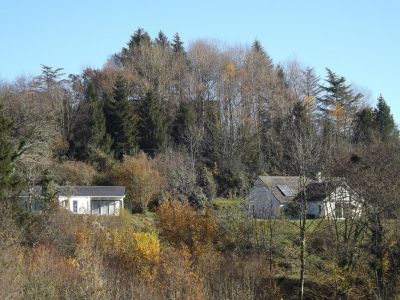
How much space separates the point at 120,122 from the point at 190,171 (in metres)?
8.04

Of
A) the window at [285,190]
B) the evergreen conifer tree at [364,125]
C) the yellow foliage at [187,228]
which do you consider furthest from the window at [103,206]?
the evergreen conifer tree at [364,125]

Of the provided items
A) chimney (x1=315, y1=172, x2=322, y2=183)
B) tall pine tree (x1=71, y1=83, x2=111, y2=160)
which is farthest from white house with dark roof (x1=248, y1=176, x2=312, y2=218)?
tall pine tree (x1=71, y1=83, x2=111, y2=160)

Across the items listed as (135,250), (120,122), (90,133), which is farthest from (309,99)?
(135,250)

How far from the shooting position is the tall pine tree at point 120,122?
50.7 m

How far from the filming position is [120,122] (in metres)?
51.1

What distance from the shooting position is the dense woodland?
2278 cm

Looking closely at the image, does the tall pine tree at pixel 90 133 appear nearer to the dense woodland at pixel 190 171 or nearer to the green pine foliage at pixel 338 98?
the dense woodland at pixel 190 171

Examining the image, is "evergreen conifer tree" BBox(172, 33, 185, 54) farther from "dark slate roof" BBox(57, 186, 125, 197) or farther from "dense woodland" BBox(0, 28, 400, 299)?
"dark slate roof" BBox(57, 186, 125, 197)

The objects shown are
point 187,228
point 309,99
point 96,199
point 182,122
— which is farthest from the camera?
point 309,99

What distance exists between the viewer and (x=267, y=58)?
65.9 m

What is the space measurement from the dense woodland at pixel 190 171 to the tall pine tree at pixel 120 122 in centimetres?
12

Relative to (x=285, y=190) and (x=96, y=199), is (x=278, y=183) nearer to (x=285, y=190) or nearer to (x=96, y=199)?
(x=285, y=190)

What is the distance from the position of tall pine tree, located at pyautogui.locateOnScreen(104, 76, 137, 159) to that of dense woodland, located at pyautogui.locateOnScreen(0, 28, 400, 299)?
0.41 ft

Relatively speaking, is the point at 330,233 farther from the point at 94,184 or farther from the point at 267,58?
the point at 267,58
